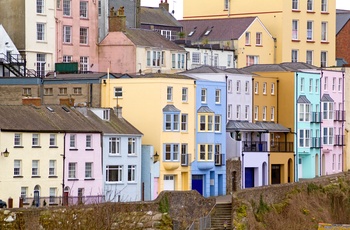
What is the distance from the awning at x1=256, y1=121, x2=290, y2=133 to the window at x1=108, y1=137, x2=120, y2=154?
61.7 feet

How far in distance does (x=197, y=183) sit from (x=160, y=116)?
18.9 feet

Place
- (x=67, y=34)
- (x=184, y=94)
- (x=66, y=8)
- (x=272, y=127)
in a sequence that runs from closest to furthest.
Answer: (x=184, y=94) < (x=272, y=127) < (x=66, y=8) < (x=67, y=34)

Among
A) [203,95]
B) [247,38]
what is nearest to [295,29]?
[247,38]

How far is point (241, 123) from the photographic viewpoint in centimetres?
11019

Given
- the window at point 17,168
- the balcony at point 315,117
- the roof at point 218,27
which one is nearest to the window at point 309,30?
the roof at point 218,27

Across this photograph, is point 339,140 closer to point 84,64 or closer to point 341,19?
point 84,64

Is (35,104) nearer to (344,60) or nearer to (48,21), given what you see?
(48,21)

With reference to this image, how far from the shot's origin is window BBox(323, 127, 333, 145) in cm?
11931

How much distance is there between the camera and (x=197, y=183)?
103188 millimetres

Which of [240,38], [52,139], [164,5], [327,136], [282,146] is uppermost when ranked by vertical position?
[164,5]

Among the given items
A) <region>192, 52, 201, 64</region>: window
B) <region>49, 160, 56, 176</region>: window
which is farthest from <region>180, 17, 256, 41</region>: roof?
<region>49, 160, 56, 176</region>: window

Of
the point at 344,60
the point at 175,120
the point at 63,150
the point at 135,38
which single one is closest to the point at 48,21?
the point at 135,38

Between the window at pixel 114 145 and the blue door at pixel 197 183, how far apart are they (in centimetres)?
868

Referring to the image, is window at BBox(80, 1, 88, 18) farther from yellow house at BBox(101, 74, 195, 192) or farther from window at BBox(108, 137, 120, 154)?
window at BBox(108, 137, 120, 154)
